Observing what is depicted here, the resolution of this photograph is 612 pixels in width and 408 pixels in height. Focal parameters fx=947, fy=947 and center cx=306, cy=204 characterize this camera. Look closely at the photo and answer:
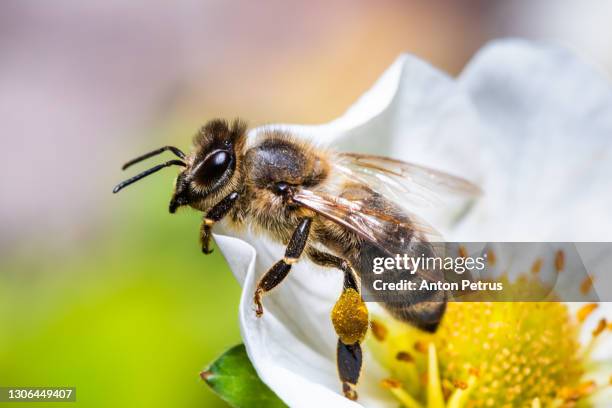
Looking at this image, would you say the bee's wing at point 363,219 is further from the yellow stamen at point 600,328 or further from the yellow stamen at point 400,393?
the yellow stamen at point 600,328

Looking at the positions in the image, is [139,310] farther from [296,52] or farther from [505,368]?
[296,52]

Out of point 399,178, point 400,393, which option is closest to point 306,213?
point 399,178

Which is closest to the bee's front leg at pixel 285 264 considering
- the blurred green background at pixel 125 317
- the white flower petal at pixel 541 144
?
the white flower petal at pixel 541 144

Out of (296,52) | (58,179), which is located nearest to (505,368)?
(58,179)

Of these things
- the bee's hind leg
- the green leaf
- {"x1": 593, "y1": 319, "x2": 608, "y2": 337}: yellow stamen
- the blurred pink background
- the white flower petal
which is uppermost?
the blurred pink background

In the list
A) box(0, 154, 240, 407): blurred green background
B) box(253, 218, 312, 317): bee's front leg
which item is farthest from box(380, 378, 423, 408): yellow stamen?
box(0, 154, 240, 407): blurred green background

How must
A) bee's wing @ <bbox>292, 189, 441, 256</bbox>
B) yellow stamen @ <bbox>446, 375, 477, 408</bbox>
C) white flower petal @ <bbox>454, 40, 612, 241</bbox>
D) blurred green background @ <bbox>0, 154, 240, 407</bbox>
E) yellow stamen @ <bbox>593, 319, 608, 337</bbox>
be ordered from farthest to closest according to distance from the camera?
blurred green background @ <bbox>0, 154, 240, 407</bbox> < white flower petal @ <bbox>454, 40, 612, 241</bbox> < yellow stamen @ <bbox>593, 319, 608, 337</bbox> < yellow stamen @ <bbox>446, 375, 477, 408</bbox> < bee's wing @ <bbox>292, 189, 441, 256</bbox>

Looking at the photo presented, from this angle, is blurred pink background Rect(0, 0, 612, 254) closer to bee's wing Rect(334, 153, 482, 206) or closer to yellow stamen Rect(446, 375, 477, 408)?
bee's wing Rect(334, 153, 482, 206)

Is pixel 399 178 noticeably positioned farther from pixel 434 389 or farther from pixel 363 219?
pixel 434 389
